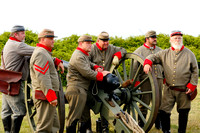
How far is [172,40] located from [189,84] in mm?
786

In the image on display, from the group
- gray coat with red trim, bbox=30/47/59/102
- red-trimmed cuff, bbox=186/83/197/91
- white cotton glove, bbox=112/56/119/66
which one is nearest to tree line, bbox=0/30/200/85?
white cotton glove, bbox=112/56/119/66

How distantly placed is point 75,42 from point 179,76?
622 cm

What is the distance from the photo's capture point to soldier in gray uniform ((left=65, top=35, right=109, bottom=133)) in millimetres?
4242

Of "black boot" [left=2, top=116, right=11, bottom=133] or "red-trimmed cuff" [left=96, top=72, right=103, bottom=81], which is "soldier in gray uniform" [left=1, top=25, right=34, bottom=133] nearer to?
"black boot" [left=2, top=116, right=11, bottom=133]

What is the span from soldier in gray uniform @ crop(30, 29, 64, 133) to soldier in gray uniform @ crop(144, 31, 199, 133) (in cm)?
161

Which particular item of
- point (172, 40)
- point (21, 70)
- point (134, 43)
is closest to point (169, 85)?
point (172, 40)

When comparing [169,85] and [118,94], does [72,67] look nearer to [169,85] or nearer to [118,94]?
[118,94]

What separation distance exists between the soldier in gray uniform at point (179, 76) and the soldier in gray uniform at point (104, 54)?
24.1 inches

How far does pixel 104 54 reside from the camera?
5.02 m

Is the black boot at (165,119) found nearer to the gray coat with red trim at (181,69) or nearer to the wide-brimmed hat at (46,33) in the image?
the gray coat with red trim at (181,69)

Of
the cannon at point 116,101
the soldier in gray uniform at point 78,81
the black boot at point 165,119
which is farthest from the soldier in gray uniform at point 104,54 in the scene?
the black boot at point 165,119

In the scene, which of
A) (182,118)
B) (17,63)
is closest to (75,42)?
(17,63)

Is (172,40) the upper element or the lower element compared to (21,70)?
upper

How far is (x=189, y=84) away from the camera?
447 centimetres
